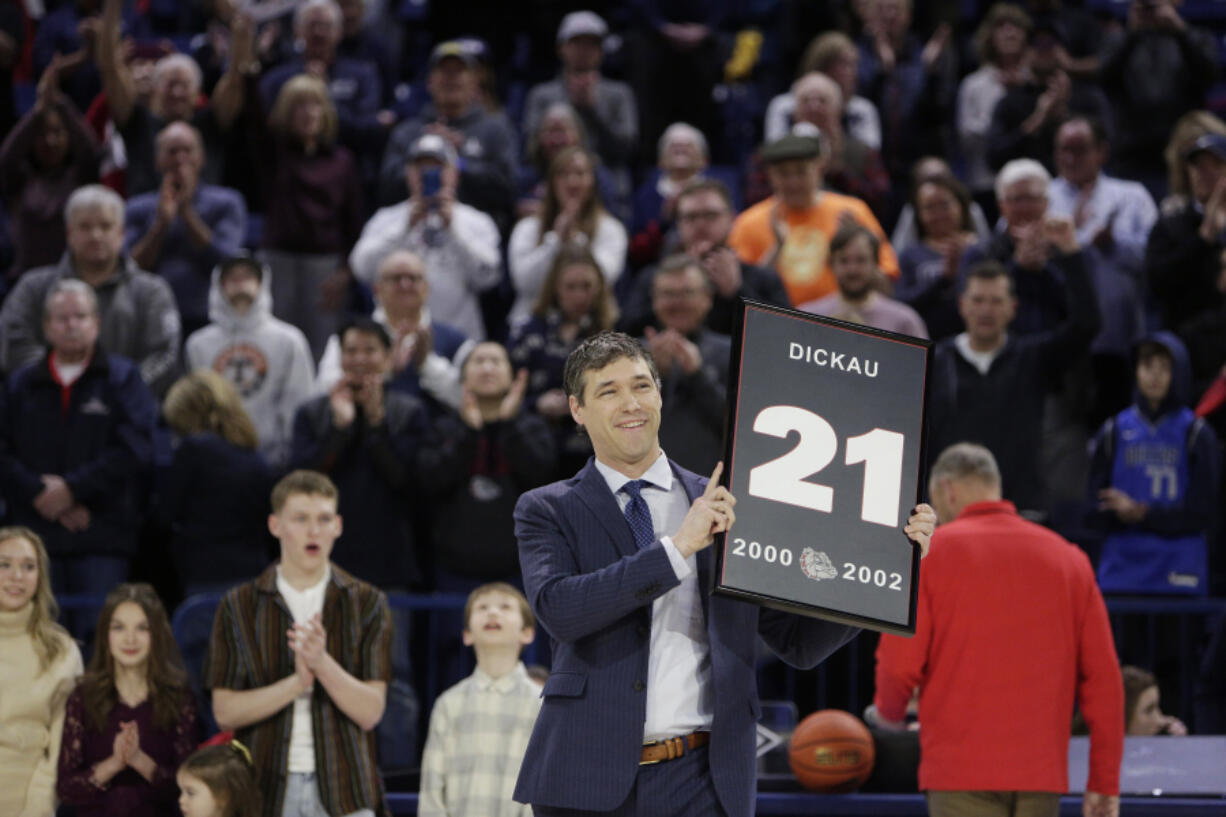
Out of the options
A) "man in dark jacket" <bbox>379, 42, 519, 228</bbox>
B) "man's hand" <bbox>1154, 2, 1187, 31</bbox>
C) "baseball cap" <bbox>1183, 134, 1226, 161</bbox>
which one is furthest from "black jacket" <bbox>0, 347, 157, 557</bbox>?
"man's hand" <bbox>1154, 2, 1187, 31</bbox>

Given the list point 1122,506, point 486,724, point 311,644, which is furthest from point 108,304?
A: point 1122,506

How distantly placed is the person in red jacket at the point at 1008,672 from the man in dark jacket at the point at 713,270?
3.09 meters

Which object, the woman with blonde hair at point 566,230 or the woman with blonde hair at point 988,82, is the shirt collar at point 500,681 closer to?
the woman with blonde hair at point 566,230

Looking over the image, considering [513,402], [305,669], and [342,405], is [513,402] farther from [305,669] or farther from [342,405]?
[305,669]

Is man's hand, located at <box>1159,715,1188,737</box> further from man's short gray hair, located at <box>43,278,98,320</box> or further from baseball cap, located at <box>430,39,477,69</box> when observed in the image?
baseball cap, located at <box>430,39,477,69</box>

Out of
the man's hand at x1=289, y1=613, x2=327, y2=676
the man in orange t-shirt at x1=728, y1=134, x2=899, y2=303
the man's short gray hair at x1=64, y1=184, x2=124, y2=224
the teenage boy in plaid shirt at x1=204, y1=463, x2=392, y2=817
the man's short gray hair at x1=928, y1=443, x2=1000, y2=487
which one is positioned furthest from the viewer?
the man in orange t-shirt at x1=728, y1=134, x2=899, y2=303

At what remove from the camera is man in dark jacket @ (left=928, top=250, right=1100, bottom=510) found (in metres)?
8.86

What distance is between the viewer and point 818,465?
4.28 m

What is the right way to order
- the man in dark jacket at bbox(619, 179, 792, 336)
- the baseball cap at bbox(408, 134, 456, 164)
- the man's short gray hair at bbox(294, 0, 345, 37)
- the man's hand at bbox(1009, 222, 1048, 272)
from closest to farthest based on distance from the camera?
1. the man in dark jacket at bbox(619, 179, 792, 336)
2. the man's hand at bbox(1009, 222, 1048, 272)
3. the baseball cap at bbox(408, 134, 456, 164)
4. the man's short gray hair at bbox(294, 0, 345, 37)

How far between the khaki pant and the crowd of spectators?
256 centimetres

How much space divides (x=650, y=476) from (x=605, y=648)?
0.47 metres

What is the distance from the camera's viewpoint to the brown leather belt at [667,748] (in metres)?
4.07

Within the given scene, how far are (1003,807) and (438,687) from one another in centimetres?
306

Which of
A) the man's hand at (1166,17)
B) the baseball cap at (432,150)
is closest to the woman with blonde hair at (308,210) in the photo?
the baseball cap at (432,150)
